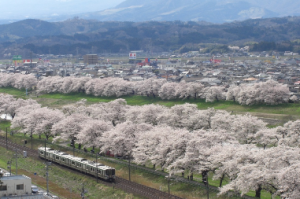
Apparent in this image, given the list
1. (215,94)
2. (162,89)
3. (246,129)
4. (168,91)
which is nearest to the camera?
(246,129)

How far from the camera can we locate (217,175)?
2794cm

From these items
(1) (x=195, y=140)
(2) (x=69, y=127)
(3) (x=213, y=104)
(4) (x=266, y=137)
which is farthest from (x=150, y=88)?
(1) (x=195, y=140)

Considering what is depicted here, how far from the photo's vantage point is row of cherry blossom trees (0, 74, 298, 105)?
190 feet

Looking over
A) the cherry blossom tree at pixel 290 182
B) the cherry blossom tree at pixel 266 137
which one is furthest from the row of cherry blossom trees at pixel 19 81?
the cherry blossom tree at pixel 290 182

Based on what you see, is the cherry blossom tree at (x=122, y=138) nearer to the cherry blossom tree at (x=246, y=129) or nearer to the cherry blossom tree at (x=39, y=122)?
the cherry blossom tree at (x=246, y=129)

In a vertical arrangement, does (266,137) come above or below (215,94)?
below

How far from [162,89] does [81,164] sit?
37.4 metres

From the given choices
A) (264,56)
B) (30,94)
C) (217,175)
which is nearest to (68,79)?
(30,94)

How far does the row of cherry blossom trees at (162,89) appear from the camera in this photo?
190ft

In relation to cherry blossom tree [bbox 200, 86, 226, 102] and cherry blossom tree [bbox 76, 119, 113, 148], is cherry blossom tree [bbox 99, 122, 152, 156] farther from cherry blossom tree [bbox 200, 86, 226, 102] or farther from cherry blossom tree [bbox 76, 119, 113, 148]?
cherry blossom tree [bbox 200, 86, 226, 102]

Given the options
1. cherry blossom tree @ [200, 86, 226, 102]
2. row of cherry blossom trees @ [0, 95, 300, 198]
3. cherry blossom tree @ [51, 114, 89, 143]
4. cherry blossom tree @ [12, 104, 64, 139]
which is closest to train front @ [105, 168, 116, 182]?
row of cherry blossom trees @ [0, 95, 300, 198]

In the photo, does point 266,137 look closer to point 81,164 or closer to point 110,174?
point 110,174

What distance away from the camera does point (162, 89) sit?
69.4 metres

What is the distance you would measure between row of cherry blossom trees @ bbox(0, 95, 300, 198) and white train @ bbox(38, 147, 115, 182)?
334cm
